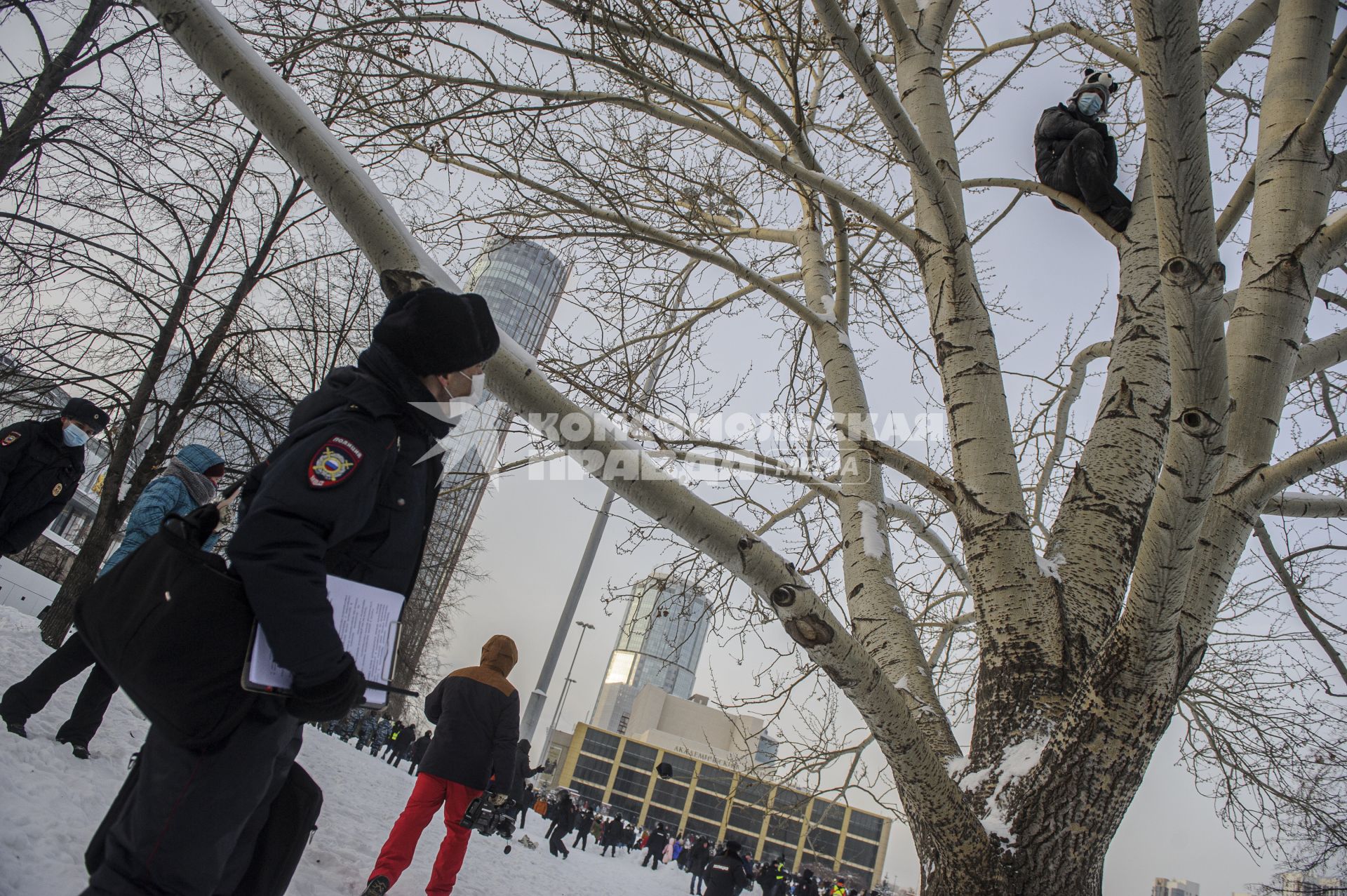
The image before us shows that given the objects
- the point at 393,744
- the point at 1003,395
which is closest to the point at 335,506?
the point at 1003,395

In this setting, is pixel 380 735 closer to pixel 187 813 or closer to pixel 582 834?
pixel 582 834

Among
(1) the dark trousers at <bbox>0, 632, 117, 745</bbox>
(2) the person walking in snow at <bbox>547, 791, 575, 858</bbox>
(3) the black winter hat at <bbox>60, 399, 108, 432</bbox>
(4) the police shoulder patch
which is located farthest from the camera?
(2) the person walking in snow at <bbox>547, 791, 575, 858</bbox>

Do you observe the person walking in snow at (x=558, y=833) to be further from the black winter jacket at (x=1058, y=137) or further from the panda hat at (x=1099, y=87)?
the panda hat at (x=1099, y=87)

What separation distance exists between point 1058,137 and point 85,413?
5.30 metres

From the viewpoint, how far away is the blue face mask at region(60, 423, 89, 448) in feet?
13.0

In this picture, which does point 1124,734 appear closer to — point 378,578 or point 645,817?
point 378,578

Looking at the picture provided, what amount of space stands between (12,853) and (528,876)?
548cm

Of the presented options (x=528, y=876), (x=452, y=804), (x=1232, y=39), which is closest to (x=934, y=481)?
(x=1232, y=39)

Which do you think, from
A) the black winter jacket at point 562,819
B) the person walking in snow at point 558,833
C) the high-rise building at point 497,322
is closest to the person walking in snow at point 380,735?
the black winter jacket at point 562,819

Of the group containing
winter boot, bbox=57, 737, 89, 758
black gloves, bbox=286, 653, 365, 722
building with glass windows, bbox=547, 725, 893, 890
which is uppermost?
black gloves, bbox=286, 653, 365, 722

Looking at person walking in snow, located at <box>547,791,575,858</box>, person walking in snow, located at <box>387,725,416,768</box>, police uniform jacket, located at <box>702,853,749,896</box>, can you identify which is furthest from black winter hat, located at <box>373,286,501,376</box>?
person walking in snow, located at <box>387,725,416,768</box>

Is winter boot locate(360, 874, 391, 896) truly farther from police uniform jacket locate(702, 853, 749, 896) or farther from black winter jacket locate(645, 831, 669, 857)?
black winter jacket locate(645, 831, 669, 857)

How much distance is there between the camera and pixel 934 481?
100 inches

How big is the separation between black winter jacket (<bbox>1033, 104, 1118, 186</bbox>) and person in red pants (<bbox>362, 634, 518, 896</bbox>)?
3.98 meters
